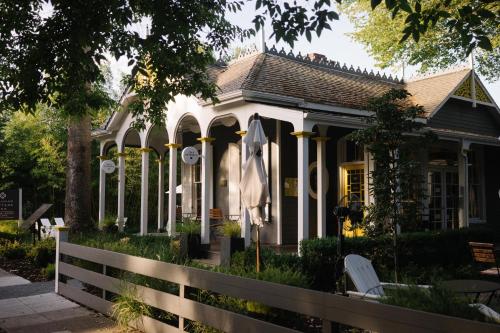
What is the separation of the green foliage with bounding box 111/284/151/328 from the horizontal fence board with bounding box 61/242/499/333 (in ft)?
1.27

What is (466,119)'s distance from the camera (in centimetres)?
1628

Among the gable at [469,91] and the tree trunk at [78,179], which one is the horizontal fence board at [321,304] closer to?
the tree trunk at [78,179]

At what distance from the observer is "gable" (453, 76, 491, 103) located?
16056 millimetres

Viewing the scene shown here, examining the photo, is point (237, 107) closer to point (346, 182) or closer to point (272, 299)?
point (346, 182)

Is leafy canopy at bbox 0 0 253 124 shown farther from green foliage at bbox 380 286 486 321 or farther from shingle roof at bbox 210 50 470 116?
green foliage at bbox 380 286 486 321

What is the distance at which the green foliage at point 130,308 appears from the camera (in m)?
6.16

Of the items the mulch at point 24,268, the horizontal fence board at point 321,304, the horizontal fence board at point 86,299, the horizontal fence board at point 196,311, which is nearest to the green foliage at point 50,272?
the mulch at point 24,268

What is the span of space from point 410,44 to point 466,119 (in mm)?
5688

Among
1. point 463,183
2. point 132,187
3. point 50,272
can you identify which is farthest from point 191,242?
point 132,187

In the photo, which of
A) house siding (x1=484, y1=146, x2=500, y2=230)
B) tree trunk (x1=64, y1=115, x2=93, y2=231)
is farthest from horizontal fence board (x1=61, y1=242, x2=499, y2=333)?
house siding (x1=484, y1=146, x2=500, y2=230)

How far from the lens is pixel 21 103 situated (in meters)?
7.56

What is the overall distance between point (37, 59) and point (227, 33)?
3645mm

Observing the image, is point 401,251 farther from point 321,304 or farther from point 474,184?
point 474,184

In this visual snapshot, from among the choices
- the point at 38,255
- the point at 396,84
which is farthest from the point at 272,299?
the point at 396,84
